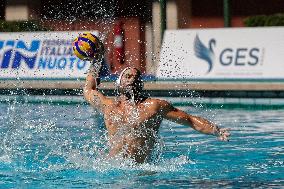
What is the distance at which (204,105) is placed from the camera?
1714 cm

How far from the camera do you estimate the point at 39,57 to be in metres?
20.8

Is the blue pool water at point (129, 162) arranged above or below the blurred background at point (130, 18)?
below

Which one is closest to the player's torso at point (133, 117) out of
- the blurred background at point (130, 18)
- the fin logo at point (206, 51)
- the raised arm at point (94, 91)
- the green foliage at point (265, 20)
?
the raised arm at point (94, 91)

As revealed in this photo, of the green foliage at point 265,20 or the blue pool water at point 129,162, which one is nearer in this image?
the blue pool water at point 129,162

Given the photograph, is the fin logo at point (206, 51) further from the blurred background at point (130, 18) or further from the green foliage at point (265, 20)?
the green foliage at point (265, 20)

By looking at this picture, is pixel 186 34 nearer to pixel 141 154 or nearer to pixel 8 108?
pixel 8 108

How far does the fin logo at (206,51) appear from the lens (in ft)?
63.1

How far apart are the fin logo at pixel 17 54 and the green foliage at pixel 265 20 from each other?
671cm

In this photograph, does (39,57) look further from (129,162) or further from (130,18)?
(129,162)

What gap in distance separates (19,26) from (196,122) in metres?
18.9

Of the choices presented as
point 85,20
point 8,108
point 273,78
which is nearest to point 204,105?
point 273,78

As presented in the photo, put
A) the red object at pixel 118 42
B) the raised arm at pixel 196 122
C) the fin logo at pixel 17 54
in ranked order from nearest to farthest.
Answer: the raised arm at pixel 196 122
the fin logo at pixel 17 54
the red object at pixel 118 42

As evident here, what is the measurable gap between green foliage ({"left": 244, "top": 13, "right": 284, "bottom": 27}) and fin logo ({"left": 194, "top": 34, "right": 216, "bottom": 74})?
5.42 m

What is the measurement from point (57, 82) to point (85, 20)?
358 inches
